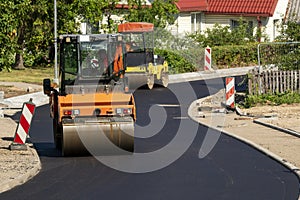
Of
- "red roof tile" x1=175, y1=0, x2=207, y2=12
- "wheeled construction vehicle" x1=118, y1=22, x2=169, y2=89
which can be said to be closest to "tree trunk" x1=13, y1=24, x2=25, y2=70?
"wheeled construction vehicle" x1=118, y1=22, x2=169, y2=89

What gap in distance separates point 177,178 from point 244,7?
136 feet

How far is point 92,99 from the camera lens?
17531mm

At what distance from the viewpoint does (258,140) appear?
19406mm

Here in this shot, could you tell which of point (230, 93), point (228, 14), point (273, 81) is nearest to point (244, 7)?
point (228, 14)

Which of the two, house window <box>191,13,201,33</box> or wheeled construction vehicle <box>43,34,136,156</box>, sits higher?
house window <box>191,13,201,33</box>

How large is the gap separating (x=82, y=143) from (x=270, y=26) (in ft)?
130

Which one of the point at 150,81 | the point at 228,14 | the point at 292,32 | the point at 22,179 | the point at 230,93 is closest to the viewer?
the point at 22,179

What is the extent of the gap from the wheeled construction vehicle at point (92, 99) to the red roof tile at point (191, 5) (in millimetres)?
35287

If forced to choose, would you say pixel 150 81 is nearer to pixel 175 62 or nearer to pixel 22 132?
pixel 175 62

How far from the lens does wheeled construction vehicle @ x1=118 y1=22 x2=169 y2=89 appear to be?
34.2m

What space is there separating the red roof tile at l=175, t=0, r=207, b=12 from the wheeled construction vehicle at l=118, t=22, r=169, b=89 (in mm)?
16395

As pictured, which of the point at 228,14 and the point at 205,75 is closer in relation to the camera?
the point at 205,75

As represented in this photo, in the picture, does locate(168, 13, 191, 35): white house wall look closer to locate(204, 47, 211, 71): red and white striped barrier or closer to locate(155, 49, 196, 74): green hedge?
locate(155, 49, 196, 74): green hedge

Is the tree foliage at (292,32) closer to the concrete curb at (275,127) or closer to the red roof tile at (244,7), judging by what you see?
the concrete curb at (275,127)
